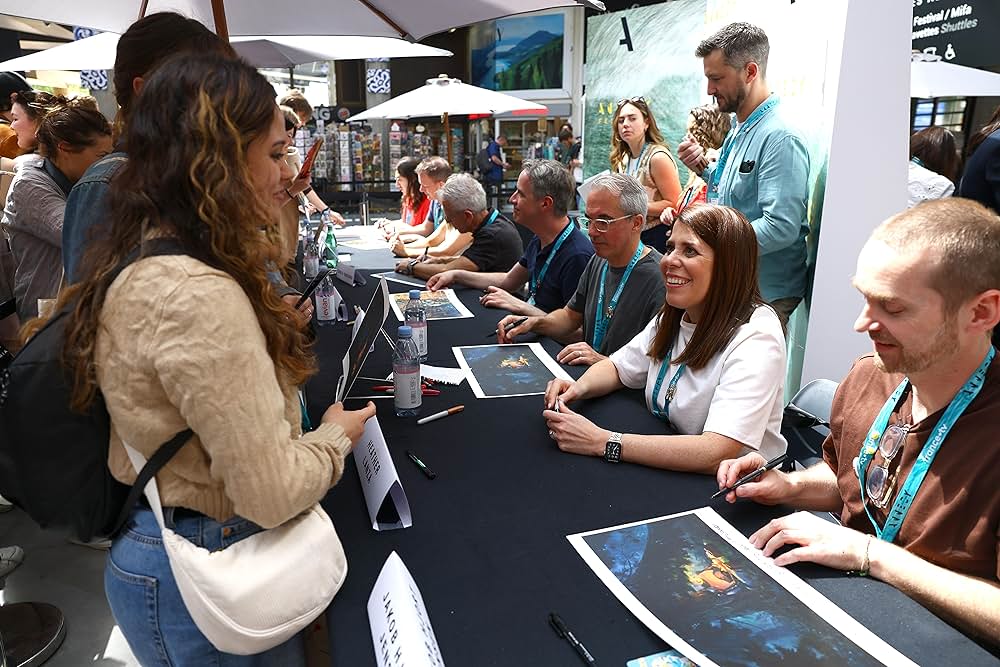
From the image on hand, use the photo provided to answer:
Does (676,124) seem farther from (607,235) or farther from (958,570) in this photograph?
(958,570)

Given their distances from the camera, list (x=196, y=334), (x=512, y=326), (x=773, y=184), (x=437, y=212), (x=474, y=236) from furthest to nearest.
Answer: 1. (x=437, y=212)
2. (x=474, y=236)
3. (x=773, y=184)
4. (x=512, y=326)
5. (x=196, y=334)

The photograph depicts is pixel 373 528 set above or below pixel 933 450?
below

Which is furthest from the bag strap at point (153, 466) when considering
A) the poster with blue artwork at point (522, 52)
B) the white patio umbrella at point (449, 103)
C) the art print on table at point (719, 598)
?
the poster with blue artwork at point (522, 52)

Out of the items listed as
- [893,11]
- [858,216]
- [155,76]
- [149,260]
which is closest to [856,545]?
[149,260]

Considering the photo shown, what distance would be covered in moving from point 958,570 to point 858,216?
82.9 inches

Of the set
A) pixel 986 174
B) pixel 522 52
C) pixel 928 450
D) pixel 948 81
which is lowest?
pixel 928 450

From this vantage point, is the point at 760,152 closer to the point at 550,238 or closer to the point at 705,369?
the point at 550,238

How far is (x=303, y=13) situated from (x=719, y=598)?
3.18 meters

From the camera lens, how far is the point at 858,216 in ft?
9.39

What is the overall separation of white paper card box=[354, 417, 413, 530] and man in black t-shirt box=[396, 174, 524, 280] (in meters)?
2.73

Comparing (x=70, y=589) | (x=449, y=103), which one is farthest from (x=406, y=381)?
(x=449, y=103)

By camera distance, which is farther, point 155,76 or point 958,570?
point 958,570

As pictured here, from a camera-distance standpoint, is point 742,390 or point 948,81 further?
point 948,81

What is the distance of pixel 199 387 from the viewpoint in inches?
33.1
